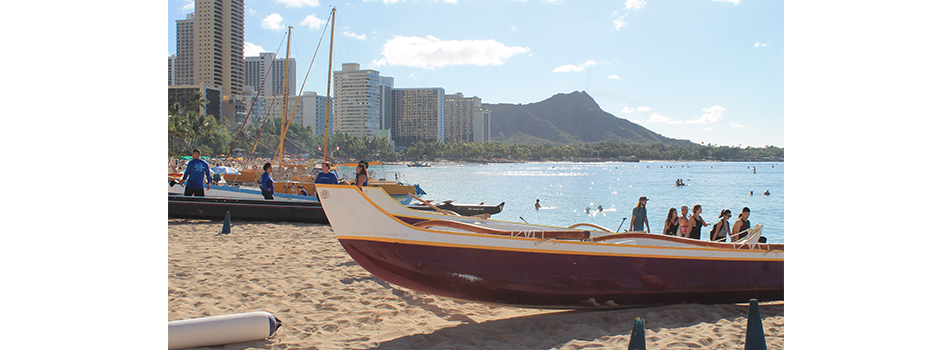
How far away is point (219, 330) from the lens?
10.4 ft

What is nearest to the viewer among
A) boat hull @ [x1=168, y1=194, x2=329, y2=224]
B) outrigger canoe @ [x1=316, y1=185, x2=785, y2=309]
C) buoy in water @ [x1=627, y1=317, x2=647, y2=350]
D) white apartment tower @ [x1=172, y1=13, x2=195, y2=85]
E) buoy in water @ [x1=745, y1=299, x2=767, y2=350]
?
buoy in water @ [x1=627, y1=317, x2=647, y2=350]

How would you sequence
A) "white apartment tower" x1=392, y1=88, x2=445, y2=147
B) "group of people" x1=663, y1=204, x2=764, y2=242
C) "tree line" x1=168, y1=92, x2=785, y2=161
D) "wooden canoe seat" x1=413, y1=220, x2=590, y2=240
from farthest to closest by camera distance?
"white apartment tower" x1=392, y1=88, x2=445, y2=147, "tree line" x1=168, y1=92, x2=785, y2=161, "group of people" x1=663, y1=204, x2=764, y2=242, "wooden canoe seat" x1=413, y1=220, x2=590, y2=240

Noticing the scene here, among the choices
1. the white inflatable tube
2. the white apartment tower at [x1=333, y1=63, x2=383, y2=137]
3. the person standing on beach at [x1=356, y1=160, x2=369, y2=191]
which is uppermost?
the white apartment tower at [x1=333, y1=63, x2=383, y2=137]

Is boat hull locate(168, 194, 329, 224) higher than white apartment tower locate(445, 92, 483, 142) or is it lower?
lower

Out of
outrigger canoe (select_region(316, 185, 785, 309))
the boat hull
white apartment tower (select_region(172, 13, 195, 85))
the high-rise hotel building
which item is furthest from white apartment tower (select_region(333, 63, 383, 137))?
outrigger canoe (select_region(316, 185, 785, 309))

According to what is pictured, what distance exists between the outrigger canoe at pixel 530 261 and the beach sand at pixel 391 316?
0.21 meters

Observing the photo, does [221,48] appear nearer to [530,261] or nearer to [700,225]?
[700,225]

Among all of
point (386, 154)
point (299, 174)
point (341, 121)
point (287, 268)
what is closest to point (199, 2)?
point (341, 121)

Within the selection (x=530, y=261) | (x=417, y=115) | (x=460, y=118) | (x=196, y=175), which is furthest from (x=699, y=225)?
(x=460, y=118)

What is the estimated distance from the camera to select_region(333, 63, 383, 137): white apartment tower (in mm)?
69938

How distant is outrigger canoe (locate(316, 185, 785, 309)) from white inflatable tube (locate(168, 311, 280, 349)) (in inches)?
34.0

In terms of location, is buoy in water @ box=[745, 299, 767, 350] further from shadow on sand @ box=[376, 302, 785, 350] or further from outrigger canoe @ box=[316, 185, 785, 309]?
outrigger canoe @ box=[316, 185, 785, 309]

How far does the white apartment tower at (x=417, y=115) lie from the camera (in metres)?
118

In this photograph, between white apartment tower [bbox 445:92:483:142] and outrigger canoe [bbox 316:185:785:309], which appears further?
white apartment tower [bbox 445:92:483:142]
